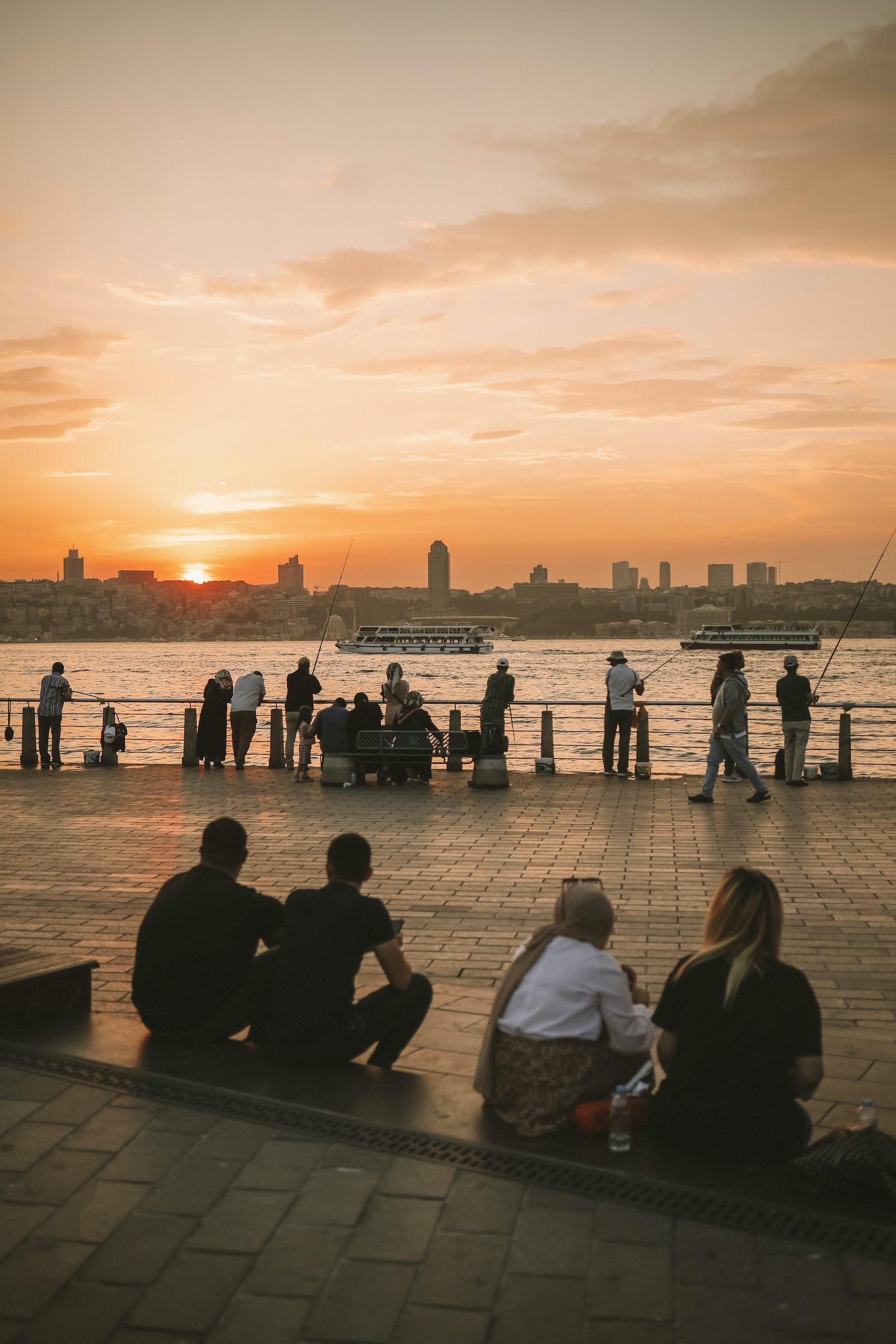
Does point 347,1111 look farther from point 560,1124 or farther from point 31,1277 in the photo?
point 31,1277

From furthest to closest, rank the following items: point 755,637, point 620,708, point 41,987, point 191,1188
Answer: point 755,637 → point 620,708 → point 41,987 → point 191,1188

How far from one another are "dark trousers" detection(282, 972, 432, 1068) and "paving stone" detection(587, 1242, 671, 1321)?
163 centimetres

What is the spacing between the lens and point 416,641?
186875mm

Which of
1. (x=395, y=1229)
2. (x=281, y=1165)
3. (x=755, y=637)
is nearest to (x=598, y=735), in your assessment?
(x=281, y=1165)

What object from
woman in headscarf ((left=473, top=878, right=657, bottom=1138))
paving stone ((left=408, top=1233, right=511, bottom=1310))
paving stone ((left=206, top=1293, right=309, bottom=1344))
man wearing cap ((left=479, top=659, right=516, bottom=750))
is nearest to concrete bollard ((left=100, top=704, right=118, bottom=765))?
man wearing cap ((left=479, top=659, right=516, bottom=750))

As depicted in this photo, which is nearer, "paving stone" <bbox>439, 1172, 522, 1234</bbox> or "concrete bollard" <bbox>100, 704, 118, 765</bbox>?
"paving stone" <bbox>439, 1172, 522, 1234</bbox>

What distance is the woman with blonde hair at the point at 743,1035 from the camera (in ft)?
13.3

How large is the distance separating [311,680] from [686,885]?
10.7 m

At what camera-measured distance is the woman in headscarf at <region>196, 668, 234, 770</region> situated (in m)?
18.7

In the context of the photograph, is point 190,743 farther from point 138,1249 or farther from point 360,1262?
point 360,1262

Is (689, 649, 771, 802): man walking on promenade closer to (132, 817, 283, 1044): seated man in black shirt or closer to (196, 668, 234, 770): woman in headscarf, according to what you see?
(196, 668, 234, 770): woman in headscarf

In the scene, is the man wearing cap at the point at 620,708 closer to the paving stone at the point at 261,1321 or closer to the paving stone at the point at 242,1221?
the paving stone at the point at 242,1221

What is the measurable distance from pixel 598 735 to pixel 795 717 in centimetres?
2618

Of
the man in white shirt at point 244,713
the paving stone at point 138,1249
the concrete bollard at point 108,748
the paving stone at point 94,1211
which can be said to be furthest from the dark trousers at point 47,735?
the paving stone at point 138,1249
